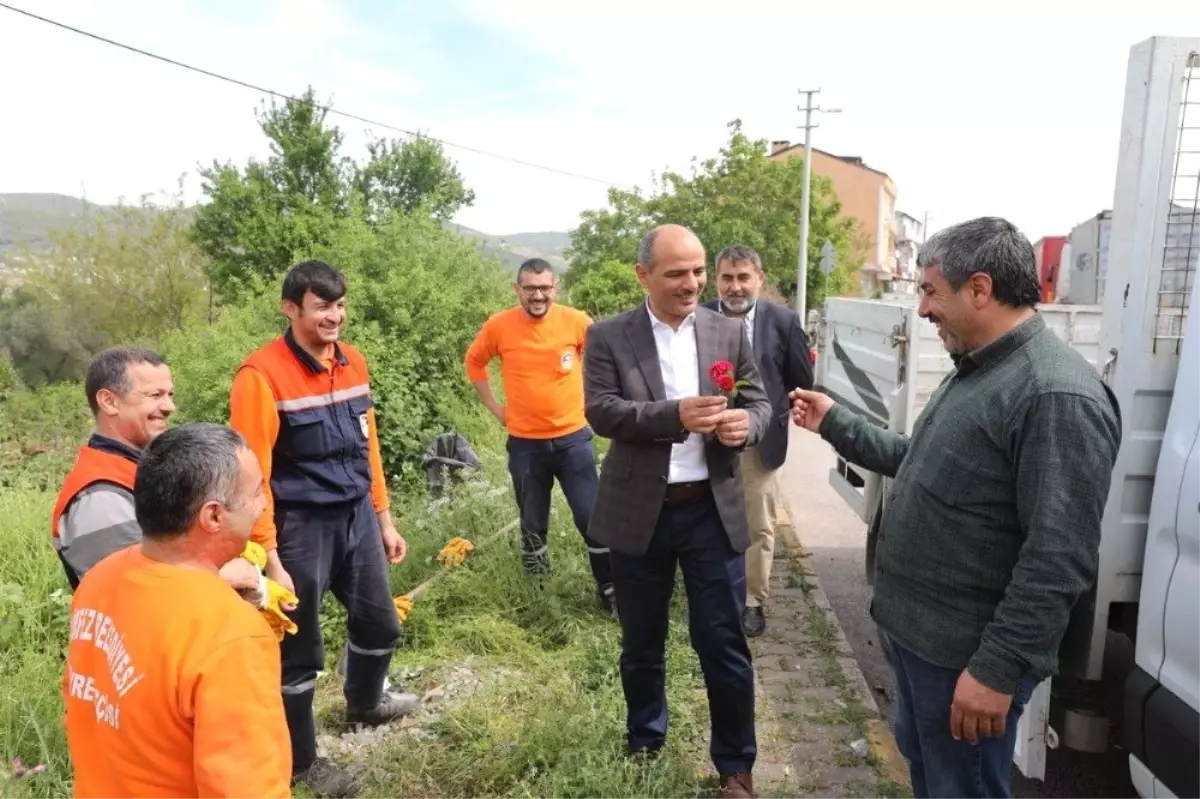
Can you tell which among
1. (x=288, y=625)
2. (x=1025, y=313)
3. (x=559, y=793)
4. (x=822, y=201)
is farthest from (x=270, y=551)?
(x=822, y=201)

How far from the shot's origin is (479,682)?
355cm

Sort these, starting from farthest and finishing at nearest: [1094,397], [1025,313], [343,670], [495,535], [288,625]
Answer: [495,535] < [343,670] < [288,625] < [1025,313] < [1094,397]

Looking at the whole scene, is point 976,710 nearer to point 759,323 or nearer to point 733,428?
point 733,428

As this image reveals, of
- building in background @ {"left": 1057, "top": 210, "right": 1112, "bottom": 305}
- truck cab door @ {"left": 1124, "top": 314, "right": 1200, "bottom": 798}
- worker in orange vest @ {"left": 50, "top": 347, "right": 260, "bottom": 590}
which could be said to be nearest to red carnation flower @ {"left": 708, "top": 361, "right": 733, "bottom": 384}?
truck cab door @ {"left": 1124, "top": 314, "right": 1200, "bottom": 798}

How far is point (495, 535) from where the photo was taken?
193 inches

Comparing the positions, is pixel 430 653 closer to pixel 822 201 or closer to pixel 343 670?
pixel 343 670

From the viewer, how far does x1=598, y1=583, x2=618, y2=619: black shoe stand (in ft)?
13.7

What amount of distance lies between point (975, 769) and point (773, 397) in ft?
7.26

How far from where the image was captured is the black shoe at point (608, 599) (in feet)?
13.7

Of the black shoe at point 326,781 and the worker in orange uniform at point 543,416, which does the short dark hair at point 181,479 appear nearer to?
the black shoe at point 326,781

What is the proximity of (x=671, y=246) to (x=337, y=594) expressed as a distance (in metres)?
1.91

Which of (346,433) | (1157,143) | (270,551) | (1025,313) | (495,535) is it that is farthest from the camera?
(495,535)

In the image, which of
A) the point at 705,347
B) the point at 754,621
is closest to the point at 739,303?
the point at 705,347

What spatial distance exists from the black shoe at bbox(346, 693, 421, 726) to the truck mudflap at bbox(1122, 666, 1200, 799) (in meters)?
2.65
